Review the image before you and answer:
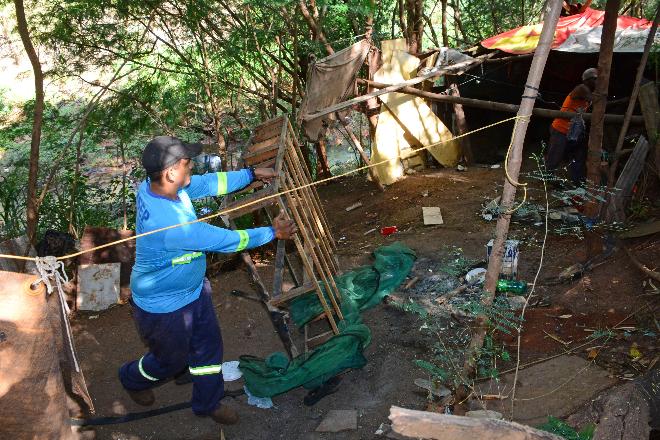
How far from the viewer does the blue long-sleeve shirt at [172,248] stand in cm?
317

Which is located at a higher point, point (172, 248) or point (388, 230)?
point (172, 248)

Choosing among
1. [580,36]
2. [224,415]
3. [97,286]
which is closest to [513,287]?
[224,415]

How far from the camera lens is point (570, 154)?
682 centimetres

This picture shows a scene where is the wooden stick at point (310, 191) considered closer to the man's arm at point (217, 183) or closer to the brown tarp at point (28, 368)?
the man's arm at point (217, 183)

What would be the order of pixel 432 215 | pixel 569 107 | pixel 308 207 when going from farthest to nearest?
pixel 432 215, pixel 569 107, pixel 308 207

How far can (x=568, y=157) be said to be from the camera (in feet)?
22.9

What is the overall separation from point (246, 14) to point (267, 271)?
13.2 ft

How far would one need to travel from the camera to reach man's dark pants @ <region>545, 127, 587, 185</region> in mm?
6570

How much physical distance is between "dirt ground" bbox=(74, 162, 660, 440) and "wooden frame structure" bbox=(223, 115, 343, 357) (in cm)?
46


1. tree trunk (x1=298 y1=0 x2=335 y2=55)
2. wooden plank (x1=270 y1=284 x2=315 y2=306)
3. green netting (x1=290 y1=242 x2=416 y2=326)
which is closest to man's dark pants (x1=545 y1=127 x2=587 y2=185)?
green netting (x1=290 y1=242 x2=416 y2=326)

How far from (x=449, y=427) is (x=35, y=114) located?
17.5 ft

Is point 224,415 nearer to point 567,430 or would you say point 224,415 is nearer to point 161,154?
point 161,154

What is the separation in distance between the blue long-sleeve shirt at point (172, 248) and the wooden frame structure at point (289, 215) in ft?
1.52

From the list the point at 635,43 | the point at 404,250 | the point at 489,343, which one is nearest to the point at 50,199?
the point at 404,250
